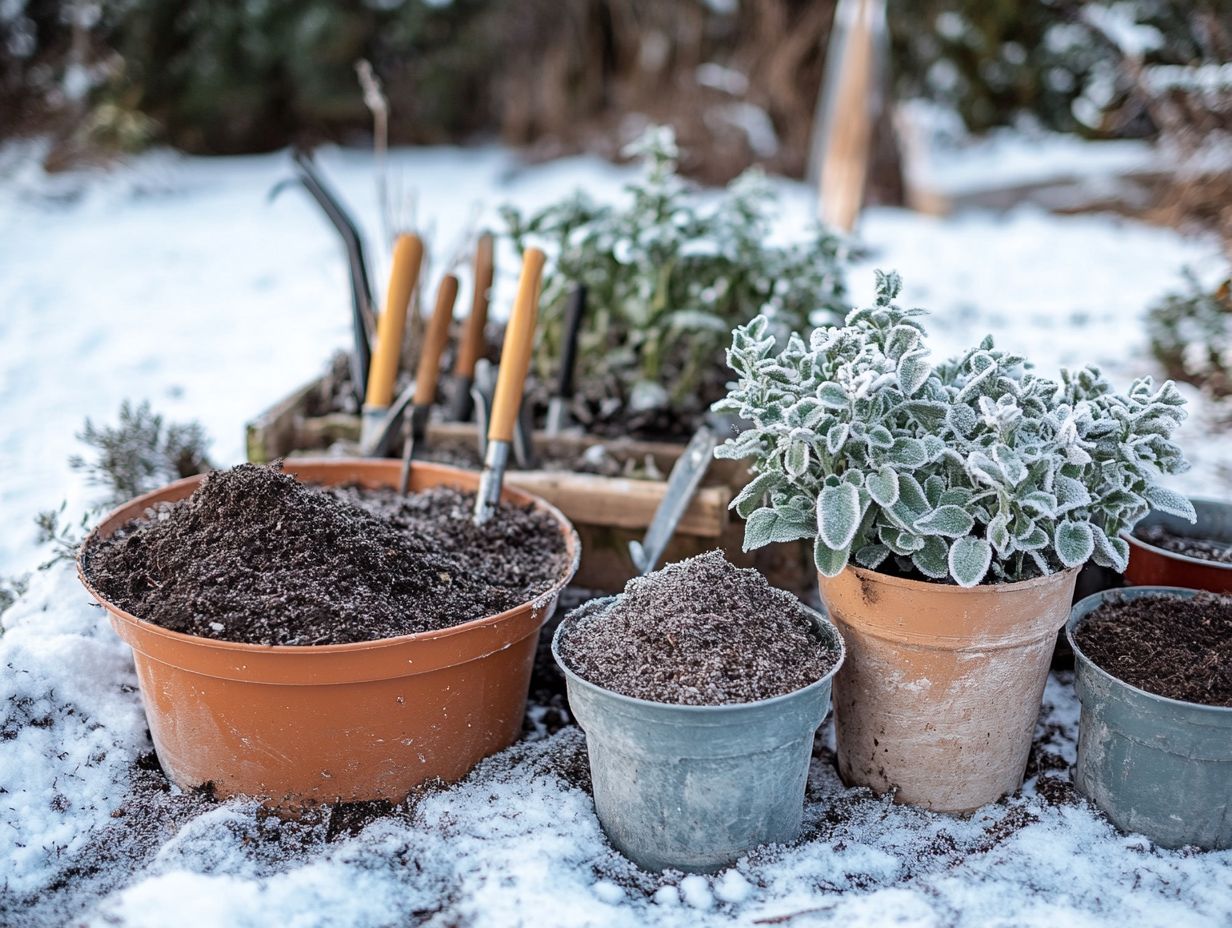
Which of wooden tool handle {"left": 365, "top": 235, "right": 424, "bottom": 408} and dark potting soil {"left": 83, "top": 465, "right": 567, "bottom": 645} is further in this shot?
wooden tool handle {"left": 365, "top": 235, "right": 424, "bottom": 408}

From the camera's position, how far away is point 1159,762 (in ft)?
5.53

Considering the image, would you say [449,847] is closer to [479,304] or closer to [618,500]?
[618,500]

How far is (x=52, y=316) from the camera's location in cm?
433

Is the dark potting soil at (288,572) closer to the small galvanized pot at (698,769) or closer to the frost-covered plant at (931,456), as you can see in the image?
the small galvanized pot at (698,769)

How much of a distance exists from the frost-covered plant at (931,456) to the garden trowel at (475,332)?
934mm

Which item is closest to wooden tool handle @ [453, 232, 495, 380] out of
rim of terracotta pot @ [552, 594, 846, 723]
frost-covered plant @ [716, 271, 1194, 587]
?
frost-covered plant @ [716, 271, 1194, 587]

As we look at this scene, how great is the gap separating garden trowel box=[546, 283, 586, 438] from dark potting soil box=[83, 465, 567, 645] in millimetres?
778

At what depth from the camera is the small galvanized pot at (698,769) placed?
5.11 feet

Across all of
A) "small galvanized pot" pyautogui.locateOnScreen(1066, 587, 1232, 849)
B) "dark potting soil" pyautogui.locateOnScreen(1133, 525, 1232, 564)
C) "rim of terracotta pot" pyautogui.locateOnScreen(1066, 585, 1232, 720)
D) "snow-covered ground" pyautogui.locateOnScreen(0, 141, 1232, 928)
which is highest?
"dark potting soil" pyautogui.locateOnScreen(1133, 525, 1232, 564)

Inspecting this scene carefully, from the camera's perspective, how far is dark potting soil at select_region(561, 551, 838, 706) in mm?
1599

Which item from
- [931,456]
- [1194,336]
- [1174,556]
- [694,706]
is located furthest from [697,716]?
[1194,336]

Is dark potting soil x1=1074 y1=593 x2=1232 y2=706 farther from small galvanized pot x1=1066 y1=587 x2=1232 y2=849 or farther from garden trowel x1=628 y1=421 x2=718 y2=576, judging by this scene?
garden trowel x1=628 y1=421 x2=718 y2=576

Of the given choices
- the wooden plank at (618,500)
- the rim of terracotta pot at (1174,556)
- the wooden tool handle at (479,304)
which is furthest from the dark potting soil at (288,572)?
the rim of terracotta pot at (1174,556)

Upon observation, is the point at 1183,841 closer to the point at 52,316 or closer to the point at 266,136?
the point at 52,316
